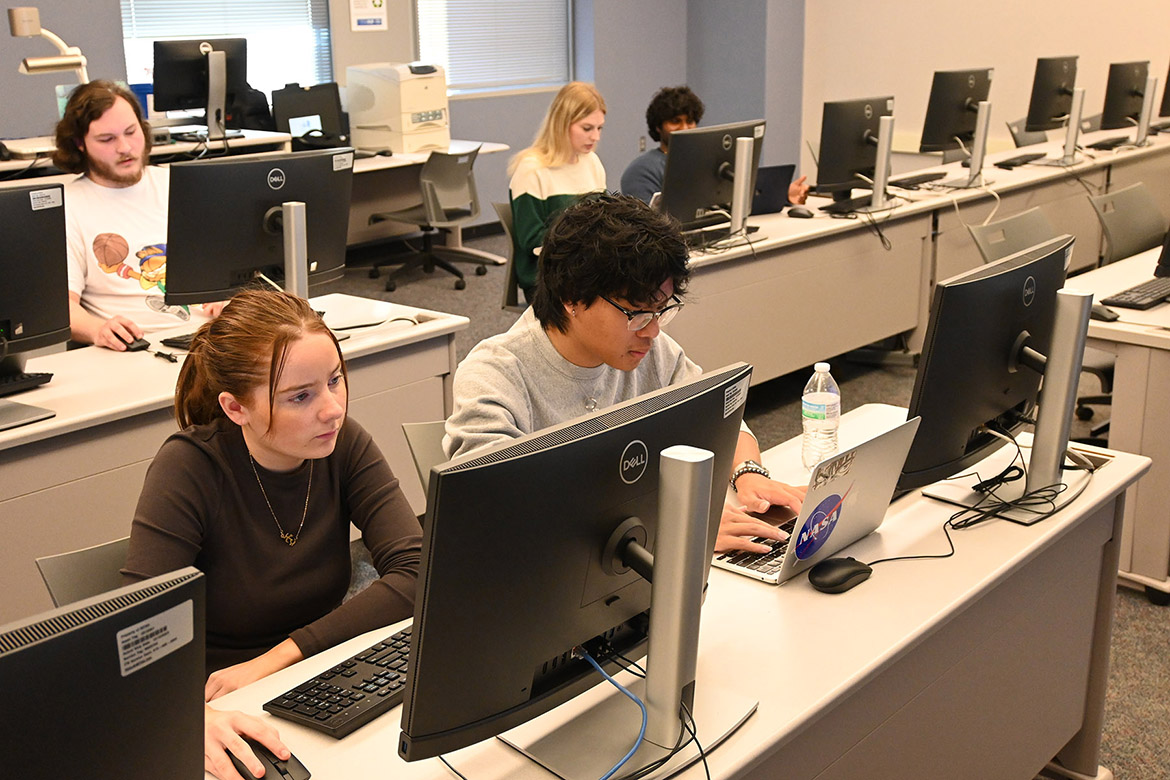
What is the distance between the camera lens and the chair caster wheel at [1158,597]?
9.16 ft

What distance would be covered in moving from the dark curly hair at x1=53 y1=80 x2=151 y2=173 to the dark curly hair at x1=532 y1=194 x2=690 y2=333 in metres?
1.78

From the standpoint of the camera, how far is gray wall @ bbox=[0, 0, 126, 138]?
538 centimetres

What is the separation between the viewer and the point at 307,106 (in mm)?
6082

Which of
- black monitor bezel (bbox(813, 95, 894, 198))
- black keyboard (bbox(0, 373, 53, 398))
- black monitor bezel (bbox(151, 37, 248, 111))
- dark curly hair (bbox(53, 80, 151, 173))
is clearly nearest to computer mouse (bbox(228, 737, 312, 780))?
black keyboard (bbox(0, 373, 53, 398))

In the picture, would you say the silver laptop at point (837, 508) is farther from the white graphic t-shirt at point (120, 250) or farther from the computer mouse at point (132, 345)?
the white graphic t-shirt at point (120, 250)

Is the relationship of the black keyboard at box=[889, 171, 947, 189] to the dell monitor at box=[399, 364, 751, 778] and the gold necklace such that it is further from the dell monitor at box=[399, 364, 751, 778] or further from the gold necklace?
the dell monitor at box=[399, 364, 751, 778]

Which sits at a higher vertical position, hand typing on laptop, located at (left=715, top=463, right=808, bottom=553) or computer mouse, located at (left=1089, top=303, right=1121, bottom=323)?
computer mouse, located at (left=1089, top=303, right=1121, bottom=323)

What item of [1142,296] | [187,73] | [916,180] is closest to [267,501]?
[1142,296]

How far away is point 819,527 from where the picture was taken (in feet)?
5.20

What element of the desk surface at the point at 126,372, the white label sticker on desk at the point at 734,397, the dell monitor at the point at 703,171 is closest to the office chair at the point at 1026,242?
the dell monitor at the point at 703,171

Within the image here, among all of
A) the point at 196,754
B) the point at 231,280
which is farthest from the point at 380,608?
the point at 231,280

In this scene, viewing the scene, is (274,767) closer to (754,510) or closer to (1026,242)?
(754,510)

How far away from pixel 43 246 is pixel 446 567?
5.13 feet

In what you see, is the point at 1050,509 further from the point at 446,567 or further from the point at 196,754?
the point at 196,754
